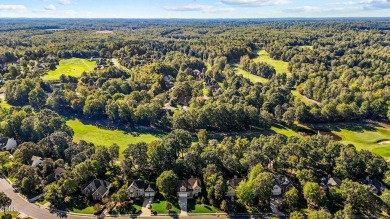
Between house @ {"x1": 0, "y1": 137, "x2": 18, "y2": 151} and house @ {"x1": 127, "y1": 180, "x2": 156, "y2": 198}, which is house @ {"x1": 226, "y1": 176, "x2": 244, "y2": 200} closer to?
house @ {"x1": 127, "y1": 180, "x2": 156, "y2": 198}

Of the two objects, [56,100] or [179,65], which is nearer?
[56,100]

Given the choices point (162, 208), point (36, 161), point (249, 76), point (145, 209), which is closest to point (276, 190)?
point (162, 208)

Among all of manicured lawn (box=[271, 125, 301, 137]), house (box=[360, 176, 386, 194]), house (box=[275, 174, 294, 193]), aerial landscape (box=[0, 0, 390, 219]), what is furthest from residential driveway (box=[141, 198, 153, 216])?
manicured lawn (box=[271, 125, 301, 137])

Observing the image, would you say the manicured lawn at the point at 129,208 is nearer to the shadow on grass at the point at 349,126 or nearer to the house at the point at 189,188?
the house at the point at 189,188

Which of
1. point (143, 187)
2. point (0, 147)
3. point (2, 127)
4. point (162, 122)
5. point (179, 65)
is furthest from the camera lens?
point (179, 65)

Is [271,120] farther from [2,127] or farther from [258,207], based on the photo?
[2,127]

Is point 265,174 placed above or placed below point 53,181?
above

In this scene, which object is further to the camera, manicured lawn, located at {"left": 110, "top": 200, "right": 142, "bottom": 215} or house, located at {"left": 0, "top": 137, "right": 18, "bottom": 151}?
house, located at {"left": 0, "top": 137, "right": 18, "bottom": 151}

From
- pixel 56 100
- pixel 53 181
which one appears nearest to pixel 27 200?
pixel 53 181
